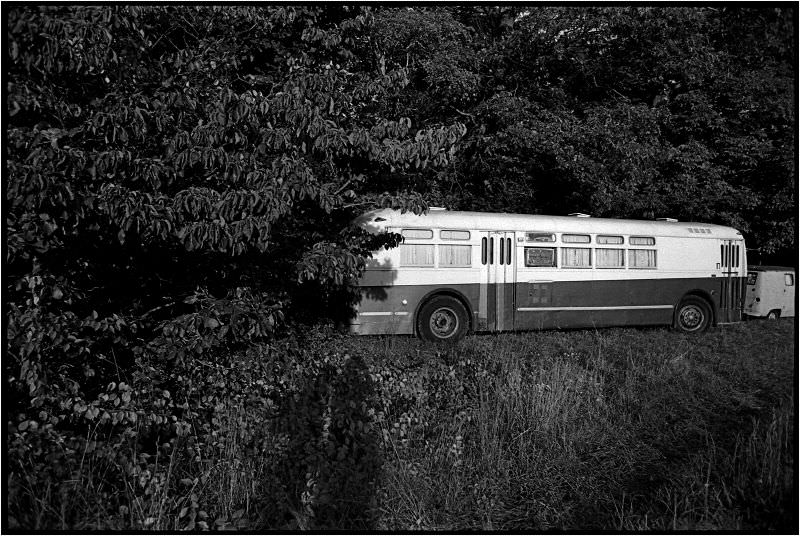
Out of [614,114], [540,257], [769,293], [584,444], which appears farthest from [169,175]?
[769,293]

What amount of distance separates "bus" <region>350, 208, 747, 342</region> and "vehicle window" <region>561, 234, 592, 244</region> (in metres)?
0.02

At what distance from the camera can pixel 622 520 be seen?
4.48 metres

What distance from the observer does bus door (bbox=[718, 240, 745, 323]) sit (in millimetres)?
14609

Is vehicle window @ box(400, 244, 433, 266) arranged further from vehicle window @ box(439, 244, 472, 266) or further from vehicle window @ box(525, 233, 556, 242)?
vehicle window @ box(525, 233, 556, 242)

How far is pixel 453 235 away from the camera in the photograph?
12.4 meters

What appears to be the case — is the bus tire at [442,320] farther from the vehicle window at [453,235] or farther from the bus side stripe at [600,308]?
the bus side stripe at [600,308]

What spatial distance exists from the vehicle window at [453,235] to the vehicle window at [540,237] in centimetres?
126

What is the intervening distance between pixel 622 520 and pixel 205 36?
5.31m

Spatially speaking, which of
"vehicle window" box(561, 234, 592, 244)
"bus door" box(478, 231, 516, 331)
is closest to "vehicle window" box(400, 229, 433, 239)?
"bus door" box(478, 231, 516, 331)

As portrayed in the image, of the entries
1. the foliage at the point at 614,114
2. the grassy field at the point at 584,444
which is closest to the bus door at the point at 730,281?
the foliage at the point at 614,114

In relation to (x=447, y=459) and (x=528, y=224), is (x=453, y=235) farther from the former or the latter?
(x=447, y=459)

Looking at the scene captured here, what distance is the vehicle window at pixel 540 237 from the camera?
12914 mm

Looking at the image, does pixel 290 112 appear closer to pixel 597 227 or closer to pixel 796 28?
pixel 796 28

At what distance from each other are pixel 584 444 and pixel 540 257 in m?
7.27
